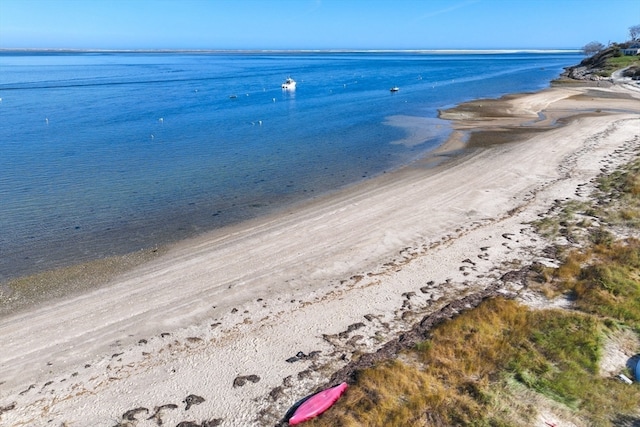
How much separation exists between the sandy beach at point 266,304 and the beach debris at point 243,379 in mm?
23

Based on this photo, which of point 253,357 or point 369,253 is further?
point 369,253

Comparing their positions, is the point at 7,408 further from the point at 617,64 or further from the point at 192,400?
the point at 617,64

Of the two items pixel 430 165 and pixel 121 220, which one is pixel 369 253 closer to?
pixel 121 220

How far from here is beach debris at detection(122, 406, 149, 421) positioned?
30.6 ft

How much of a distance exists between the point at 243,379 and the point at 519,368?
20.4ft

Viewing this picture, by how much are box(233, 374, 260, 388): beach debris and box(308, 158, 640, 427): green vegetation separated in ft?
6.45

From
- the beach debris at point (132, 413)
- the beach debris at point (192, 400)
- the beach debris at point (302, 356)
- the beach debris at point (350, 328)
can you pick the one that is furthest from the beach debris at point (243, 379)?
the beach debris at point (350, 328)

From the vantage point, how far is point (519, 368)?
10.1 meters

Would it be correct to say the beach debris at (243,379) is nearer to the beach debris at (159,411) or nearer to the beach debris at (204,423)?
the beach debris at (204,423)

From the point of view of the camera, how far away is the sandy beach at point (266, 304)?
994 centimetres

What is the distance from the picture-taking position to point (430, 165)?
94.9ft

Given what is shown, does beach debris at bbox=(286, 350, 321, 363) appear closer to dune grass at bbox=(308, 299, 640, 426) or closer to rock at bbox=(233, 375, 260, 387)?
rock at bbox=(233, 375, 260, 387)

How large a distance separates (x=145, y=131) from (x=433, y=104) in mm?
35118

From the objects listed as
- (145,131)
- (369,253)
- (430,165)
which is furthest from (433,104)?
(369,253)
